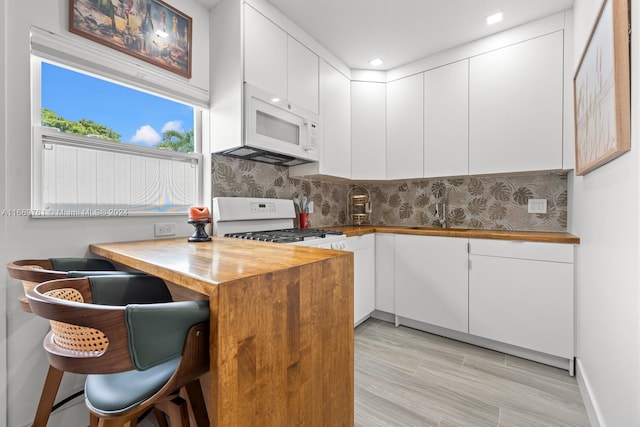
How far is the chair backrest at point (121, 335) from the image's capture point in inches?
23.5

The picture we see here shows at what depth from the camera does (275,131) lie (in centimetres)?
204

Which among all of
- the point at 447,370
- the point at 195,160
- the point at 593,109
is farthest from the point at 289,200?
the point at 593,109

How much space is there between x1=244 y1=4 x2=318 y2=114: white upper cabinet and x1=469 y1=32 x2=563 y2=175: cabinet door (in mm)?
1367

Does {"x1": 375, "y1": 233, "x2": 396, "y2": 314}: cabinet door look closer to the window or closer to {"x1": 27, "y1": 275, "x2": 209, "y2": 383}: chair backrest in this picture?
the window

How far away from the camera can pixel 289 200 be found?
8.25 ft

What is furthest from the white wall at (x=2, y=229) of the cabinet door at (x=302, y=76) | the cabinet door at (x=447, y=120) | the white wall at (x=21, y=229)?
the cabinet door at (x=447, y=120)

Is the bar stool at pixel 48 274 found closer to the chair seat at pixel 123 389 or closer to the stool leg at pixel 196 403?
the chair seat at pixel 123 389

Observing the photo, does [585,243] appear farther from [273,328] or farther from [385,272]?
[273,328]

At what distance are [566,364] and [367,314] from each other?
139 centimetres

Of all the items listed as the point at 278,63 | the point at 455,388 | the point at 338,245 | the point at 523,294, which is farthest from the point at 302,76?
the point at 455,388

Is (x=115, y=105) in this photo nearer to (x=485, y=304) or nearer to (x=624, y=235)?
(x=624, y=235)

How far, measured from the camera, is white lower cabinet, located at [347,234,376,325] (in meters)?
2.41

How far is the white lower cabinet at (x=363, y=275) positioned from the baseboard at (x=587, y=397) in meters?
1.43

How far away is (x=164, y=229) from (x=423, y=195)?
2400 mm
